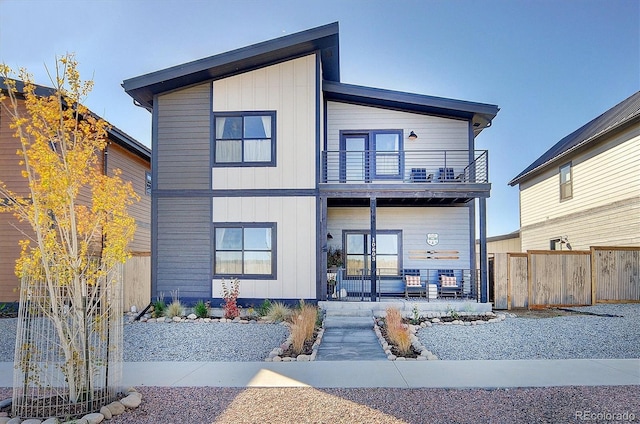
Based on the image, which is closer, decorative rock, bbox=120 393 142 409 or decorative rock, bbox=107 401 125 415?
decorative rock, bbox=107 401 125 415

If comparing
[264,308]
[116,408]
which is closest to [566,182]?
[264,308]

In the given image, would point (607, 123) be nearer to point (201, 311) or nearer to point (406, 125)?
point (406, 125)

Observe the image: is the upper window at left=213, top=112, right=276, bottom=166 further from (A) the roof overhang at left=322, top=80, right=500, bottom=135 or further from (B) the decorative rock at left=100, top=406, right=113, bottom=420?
(B) the decorative rock at left=100, top=406, right=113, bottom=420

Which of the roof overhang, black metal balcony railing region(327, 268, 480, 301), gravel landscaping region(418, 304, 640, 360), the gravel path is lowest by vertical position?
gravel landscaping region(418, 304, 640, 360)

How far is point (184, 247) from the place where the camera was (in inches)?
505

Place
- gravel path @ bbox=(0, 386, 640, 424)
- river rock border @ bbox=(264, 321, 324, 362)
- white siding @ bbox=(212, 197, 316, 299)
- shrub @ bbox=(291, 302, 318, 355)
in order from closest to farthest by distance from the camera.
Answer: gravel path @ bbox=(0, 386, 640, 424), river rock border @ bbox=(264, 321, 324, 362), shrub @ bbox=(291, 302, 318, 355), white siding @ bbox=(212, 197, 316, 299)

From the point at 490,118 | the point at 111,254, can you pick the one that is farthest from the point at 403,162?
the point at 111,254

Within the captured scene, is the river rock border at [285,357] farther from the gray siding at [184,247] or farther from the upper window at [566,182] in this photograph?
the upper window at [566,182]

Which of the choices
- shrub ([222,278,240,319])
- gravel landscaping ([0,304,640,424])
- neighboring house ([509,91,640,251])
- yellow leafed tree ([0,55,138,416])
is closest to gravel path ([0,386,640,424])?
gravel landscaping ([0,304,640,424])

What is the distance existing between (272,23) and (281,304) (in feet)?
30.5

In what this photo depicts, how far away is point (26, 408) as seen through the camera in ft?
16.1

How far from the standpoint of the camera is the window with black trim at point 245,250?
12602mm

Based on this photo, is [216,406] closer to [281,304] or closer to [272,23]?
[281,304]

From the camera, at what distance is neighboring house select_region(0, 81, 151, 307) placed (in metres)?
13.1
